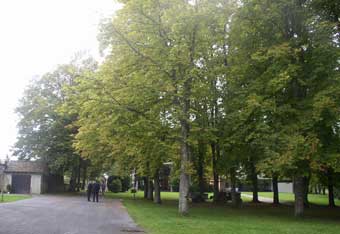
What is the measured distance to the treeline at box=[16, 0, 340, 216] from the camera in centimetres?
1942

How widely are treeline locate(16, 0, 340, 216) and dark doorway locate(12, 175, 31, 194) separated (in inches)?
974

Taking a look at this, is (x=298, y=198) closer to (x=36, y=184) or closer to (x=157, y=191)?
(x=157, y=191)

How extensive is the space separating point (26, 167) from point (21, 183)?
1.89m

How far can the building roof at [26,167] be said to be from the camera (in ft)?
146

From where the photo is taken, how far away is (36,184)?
4419cm

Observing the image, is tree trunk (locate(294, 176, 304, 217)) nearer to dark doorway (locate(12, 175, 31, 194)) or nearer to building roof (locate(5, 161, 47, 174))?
building roof (locate(5, 161, 47, 174))

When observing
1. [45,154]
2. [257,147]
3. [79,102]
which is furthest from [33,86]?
[257,147]

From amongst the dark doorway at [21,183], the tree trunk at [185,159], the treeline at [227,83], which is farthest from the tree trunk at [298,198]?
the dark doorway at [21,183]

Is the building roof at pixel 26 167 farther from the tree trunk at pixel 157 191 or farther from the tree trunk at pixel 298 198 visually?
the tree trunk at pixel 298 198

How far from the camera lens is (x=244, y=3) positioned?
72.5 ft

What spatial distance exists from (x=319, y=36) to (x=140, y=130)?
10308 millimetres

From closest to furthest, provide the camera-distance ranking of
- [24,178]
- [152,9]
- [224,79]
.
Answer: [152,9] < [224,79] < [24,178]

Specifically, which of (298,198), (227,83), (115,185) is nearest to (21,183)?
(115,185)

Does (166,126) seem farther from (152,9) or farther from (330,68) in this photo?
(330,68)
